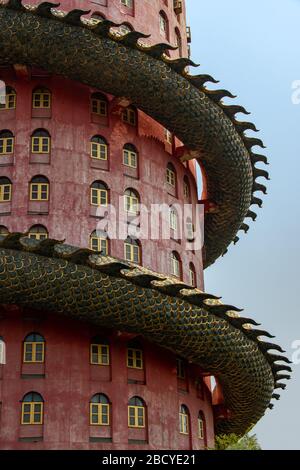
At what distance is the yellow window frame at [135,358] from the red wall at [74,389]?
0.65 feet

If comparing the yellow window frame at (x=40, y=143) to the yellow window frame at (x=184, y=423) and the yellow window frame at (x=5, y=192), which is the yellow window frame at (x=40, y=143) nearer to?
the yellow window frame at (x=5, y=192)

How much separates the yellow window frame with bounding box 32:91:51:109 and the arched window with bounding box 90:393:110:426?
11.6 meters

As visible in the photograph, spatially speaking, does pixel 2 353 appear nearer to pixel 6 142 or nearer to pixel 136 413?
pixel 136 413

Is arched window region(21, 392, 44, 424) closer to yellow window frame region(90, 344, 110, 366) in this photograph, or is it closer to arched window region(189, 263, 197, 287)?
yellow window frame region(90, 344, 110, 366)

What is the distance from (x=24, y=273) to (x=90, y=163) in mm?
6889

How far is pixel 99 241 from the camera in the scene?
1336 inches

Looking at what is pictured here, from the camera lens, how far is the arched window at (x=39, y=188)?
33.9m

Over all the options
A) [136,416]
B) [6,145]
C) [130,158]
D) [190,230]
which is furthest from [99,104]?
[136,416]

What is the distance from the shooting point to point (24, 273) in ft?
97.3

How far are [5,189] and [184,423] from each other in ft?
36.7

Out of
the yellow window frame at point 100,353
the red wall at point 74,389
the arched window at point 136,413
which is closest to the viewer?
the red wall at point 74,389

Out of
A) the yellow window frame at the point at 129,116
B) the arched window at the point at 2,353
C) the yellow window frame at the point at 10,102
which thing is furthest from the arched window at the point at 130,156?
the arched window at the point at 2,353

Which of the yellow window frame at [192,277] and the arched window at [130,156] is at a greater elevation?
the arched window at [130,156]
